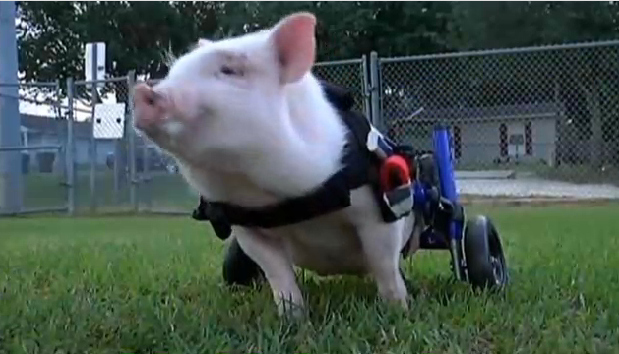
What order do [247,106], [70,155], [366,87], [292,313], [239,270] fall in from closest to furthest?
1. [247,106]
2. [292,313]
3. [239,270]
4. [366,87]
5. [70,155]

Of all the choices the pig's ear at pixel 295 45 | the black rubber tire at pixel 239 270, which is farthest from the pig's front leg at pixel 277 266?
the black rubber tire at pixel 239 270

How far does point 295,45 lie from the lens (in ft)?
6.71

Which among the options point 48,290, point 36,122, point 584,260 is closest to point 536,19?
point 36,122

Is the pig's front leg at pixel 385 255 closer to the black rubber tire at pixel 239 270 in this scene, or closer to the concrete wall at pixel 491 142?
the black rubber tire at pixel 239 270

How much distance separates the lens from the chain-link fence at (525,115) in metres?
9.30

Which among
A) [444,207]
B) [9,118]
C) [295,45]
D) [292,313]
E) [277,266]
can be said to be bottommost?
[292,313]

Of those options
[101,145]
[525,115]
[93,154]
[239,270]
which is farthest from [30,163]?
[239,270]

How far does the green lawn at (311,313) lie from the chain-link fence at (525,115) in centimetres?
559

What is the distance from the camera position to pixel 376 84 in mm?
7918

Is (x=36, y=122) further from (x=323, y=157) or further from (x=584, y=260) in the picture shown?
(x=323, y=157)

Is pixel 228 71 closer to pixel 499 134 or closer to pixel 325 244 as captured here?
pixel 325 244

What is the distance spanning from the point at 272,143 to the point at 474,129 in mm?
7730

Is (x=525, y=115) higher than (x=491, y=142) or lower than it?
higher

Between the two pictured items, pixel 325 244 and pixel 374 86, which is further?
pixel 374 86
